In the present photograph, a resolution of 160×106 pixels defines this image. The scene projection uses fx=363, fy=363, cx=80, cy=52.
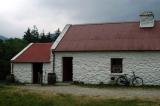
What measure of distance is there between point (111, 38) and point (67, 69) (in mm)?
4529

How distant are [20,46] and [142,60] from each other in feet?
66.1

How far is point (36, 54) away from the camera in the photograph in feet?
105

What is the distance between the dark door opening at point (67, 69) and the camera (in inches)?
1195

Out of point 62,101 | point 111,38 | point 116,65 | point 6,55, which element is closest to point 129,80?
point 116,65

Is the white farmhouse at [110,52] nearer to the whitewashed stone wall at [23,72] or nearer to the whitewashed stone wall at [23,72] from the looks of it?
Result: the whitewashed stone wall at [23,72]

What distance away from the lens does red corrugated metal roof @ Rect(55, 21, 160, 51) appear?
28.2m

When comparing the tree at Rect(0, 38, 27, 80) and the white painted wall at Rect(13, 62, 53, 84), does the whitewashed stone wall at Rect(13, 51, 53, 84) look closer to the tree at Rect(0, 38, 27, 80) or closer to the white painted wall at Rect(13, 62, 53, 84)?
the white painted wall at Rect(13, 62, 53, 84)

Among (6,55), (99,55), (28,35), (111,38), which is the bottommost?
(99,55)

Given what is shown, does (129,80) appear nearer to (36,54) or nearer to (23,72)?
(36,54)

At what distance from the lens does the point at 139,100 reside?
18.0 metres

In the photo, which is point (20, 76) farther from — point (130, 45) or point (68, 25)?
point (130, 45)

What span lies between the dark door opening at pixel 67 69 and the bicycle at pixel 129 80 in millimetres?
4793

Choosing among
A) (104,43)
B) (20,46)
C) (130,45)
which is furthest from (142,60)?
(20,46)

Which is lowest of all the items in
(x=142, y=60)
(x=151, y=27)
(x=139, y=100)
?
(x=139, y=100)
